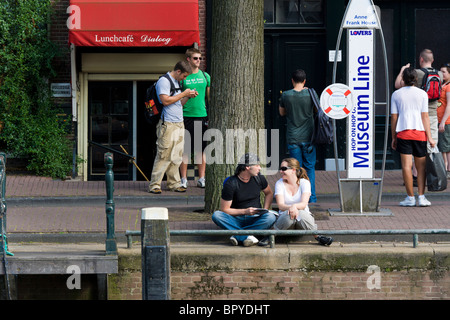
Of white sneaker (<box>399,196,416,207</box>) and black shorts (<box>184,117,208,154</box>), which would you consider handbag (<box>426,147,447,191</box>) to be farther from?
black shorts (<box>184,117,208,154</box>)

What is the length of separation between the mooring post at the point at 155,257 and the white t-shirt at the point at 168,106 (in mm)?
4720

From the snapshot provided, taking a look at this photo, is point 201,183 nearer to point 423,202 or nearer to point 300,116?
point 300,116

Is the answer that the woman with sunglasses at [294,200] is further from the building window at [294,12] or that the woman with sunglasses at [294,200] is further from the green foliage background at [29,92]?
the building window at [294,12]

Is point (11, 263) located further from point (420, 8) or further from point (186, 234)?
point (420, 8)

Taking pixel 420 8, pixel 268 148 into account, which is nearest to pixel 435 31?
pixel 420 8

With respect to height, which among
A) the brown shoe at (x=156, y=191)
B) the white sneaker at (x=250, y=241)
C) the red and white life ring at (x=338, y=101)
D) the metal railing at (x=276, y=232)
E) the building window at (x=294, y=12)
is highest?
the building window at (x=294, y=12)

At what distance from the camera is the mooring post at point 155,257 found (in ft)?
23.2

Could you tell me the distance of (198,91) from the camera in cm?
1223

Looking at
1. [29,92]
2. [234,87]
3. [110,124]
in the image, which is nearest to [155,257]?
[234,87]

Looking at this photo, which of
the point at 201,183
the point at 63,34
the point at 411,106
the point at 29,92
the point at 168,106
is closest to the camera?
the point at 411,106

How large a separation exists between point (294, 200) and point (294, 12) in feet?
21.0

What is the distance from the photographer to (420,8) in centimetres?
1475

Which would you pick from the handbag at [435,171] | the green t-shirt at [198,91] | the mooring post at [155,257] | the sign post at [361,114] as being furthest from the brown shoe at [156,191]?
the mooring post at [155,257]
